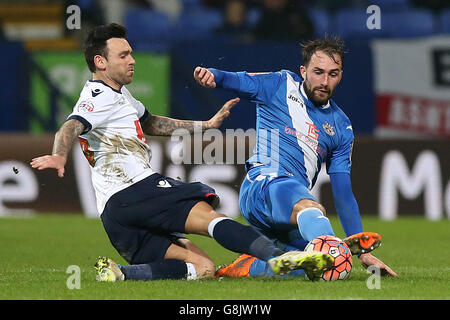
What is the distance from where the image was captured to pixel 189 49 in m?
13.2

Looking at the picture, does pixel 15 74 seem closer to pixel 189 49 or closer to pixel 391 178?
pixel 189 49

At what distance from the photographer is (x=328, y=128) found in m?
6.75

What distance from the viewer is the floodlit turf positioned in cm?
544

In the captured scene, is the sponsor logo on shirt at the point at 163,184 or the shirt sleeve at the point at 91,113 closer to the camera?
the shirt sleeve at the point at 91,113

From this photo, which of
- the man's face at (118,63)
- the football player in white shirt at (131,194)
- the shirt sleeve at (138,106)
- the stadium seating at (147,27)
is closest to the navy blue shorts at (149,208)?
the football player in white shirt at (131,194)

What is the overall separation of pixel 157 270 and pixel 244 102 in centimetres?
582

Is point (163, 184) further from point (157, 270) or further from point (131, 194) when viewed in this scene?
point (157, 270)

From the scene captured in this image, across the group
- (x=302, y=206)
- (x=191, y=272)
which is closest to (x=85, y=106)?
(x=191, y=272)

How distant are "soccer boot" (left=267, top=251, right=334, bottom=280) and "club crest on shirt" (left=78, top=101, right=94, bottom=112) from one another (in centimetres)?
154

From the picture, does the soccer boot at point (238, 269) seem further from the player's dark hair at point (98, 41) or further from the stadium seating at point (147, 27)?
the stadium seating at point (147, 27)

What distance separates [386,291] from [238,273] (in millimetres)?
1299

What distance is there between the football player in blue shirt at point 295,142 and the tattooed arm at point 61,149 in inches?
40.5

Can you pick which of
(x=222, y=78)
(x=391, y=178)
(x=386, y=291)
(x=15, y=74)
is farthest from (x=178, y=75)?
(x=386, y=291)

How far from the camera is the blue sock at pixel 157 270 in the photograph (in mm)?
6188
